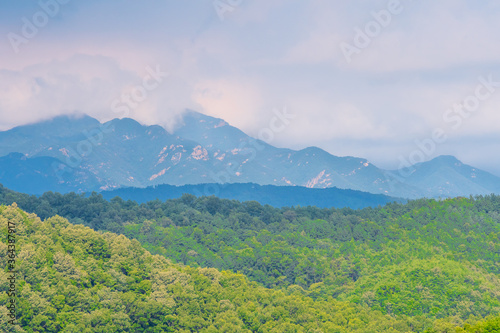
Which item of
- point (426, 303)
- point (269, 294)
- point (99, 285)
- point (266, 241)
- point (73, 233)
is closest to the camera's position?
point (99, 285)

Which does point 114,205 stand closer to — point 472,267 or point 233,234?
point 233,234

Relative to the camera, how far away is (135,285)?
98.2m

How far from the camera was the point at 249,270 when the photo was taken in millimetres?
153000

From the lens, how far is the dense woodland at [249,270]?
90062 mm

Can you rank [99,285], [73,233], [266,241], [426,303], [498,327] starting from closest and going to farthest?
1. [498,327]
2. [99,285]
3. [73,233]
4. [426,303]
5. [266,241]

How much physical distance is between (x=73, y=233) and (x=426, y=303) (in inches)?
2533

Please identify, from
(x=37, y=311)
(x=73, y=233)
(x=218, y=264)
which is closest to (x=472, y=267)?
(x=218, y=264)

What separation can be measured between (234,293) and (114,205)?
297ft

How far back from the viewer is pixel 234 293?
107m

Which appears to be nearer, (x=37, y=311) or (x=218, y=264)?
(x=37, y=311)

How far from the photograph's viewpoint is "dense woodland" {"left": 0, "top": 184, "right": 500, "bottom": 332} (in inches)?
3546

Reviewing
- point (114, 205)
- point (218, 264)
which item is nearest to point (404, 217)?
point (218, 264)

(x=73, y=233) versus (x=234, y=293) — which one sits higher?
(x=73, y=233)

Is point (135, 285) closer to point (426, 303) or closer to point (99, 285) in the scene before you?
point (99, 285)
